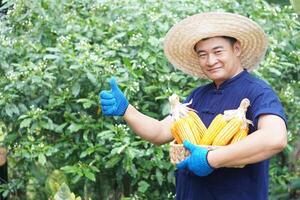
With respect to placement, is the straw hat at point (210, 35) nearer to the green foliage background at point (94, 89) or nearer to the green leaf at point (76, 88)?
the green foliage background at point (94, 89)

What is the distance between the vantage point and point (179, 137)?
2832mm

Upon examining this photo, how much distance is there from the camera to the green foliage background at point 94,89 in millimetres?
3770

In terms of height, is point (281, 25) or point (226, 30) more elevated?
point (226, 30)

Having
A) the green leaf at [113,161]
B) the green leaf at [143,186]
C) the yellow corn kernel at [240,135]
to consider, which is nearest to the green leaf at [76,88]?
the green leaf at [113,161]

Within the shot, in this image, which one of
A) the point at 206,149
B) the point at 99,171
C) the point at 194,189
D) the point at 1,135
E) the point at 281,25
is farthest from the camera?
the point at 281,25

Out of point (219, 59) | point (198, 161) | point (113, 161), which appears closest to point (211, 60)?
point (219, 59)

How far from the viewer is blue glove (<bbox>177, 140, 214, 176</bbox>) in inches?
101

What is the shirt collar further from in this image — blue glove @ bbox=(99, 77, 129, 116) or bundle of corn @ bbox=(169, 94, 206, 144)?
blue glove @ bbox=(99, 77, 129, 116)

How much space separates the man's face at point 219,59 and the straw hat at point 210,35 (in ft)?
0.11

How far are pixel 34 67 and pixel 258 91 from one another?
1593mm

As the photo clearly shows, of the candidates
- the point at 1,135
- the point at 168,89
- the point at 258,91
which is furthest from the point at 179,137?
the point at 1,135

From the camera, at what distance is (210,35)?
278cm

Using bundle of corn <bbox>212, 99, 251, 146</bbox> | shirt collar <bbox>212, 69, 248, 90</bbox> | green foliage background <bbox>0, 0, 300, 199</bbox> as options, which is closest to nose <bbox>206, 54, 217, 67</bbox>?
shirt collar <bbox>212, 69, 248, 90</bbox>

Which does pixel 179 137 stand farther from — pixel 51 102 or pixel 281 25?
pixel 281 25
